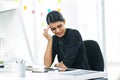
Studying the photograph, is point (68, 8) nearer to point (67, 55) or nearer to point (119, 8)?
point (119, 8)

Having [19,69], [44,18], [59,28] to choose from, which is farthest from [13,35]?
[19,69]

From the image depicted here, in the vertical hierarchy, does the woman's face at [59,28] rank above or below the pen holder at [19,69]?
above

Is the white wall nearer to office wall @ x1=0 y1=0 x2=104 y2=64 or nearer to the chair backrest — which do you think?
office wall @ x1=0 y1=0 x2=104 y2=64

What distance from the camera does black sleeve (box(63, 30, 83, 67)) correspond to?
6.43 feet

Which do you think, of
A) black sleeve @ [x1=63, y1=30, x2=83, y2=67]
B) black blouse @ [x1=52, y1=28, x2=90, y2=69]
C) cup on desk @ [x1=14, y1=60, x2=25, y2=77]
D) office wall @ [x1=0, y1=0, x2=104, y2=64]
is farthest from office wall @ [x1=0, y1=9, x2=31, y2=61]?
cup on desk @ [x1=14, y1=60, x2=25, y2=77]

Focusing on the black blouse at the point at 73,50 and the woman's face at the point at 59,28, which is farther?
the woman's face at the point at 59,28

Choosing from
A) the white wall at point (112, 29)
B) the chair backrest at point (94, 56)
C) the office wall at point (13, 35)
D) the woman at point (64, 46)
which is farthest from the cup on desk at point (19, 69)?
the white wall at point (112, 29)

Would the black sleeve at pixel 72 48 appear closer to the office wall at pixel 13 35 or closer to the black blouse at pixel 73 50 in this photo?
the black blouse at pixel 73 50

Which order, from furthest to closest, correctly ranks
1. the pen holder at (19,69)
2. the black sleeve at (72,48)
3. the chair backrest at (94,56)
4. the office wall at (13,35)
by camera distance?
the office wall at (13,35) → the chair backrest at (94,56) → the black sleeve at (72,48) → the pen holder at (19,69)

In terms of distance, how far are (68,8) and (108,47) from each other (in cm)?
71

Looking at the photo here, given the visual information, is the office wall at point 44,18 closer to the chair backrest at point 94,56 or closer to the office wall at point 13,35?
the office wall at point 13,35

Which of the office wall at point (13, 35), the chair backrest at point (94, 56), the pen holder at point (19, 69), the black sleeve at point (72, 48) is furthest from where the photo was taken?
the office wall at point (13, 35)

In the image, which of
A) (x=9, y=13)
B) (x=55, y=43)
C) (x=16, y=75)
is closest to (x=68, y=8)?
(x=9, y=13)

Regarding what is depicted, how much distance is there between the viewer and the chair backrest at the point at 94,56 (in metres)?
2.08
